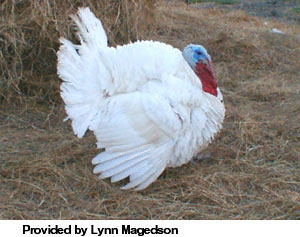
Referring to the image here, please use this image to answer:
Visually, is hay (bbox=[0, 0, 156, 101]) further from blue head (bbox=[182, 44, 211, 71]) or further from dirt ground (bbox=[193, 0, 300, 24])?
dirt ground (bbox=[193, 0, 300, 24])

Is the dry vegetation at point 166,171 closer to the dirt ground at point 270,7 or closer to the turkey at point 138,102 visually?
the turkey at point 138,102

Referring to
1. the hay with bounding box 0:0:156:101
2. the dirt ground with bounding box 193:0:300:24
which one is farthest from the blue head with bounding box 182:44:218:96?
the dirt ground with bounding box 193:0:300:24

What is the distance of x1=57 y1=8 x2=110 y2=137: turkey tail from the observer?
10.7 feet

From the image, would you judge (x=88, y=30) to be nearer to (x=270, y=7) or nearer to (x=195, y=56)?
(x=195, y=56)

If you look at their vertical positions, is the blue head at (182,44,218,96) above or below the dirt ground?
above

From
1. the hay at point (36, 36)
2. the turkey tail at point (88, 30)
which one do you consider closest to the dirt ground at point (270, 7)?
the hay at point (36, 36)

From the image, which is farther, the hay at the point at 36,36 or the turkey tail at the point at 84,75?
the hay at the point at 36,36

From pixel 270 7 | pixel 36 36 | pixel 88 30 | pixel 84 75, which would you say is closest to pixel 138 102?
pixel 84 75

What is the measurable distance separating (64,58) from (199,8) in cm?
597

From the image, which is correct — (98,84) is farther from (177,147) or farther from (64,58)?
(177,147)

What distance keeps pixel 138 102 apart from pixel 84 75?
53 cm

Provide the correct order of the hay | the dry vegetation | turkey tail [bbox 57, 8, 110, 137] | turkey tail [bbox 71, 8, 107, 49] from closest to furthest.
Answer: the dry vegetation < turkey tail [bbox 57, 8, 110, 137] < turkey tail [bbox 71, 8, 107, 49] < the hay

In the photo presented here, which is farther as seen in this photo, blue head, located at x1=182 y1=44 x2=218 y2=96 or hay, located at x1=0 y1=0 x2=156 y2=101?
hay, located at x1=0 y1=0 x2=156 y2=101

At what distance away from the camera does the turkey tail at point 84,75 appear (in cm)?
325
